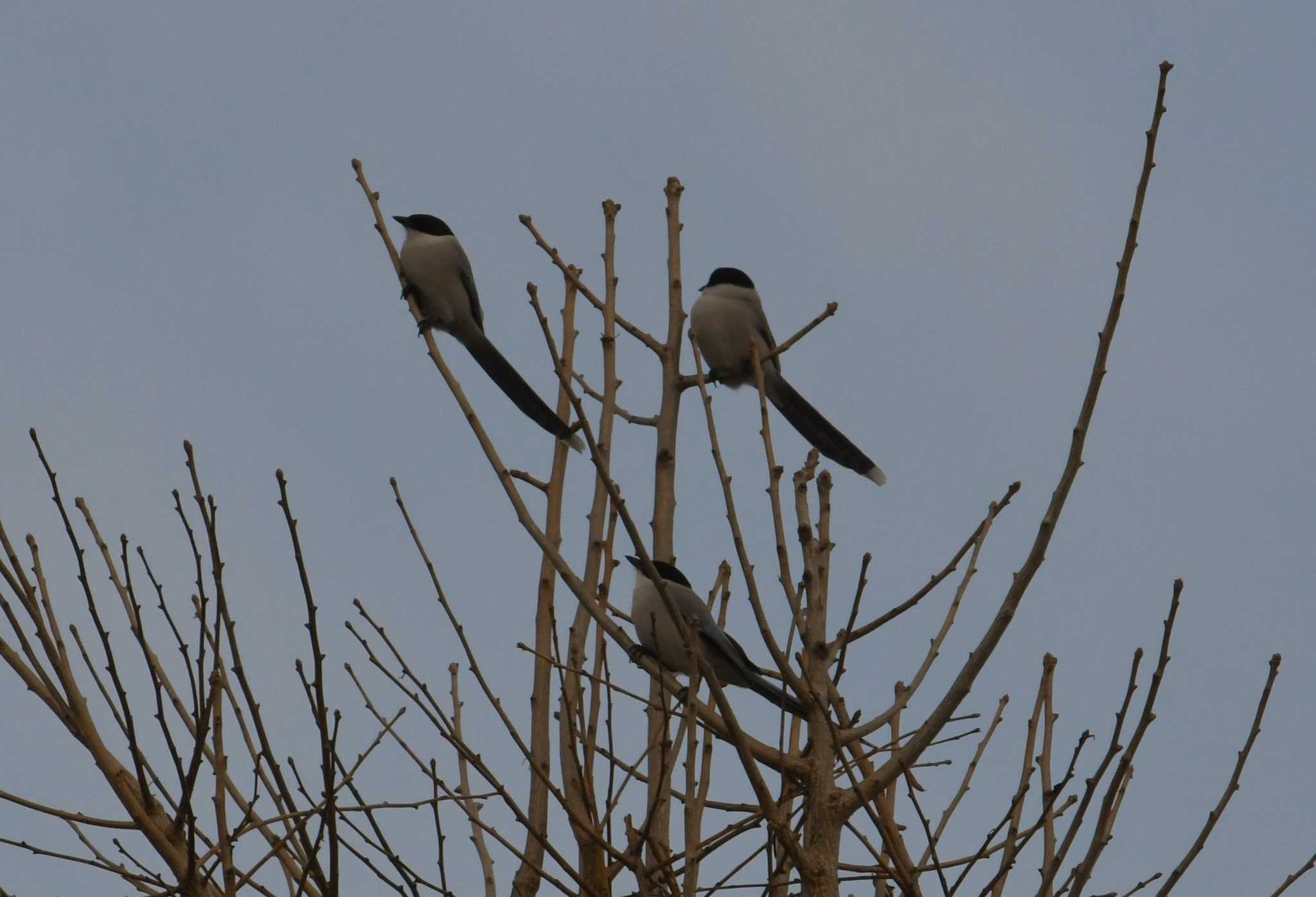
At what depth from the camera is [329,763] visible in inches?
104

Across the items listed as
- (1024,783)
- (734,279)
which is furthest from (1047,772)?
(734,279)

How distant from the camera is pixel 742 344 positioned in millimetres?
6316

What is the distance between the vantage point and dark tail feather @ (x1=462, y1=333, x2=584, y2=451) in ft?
18.5

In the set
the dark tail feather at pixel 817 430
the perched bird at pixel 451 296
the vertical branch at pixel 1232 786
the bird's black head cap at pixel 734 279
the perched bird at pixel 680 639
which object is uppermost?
the bird's black head cap at pixel 734 279

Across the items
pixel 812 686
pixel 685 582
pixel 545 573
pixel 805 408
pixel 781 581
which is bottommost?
pixel 812 686

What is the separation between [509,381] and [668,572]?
1.76 m

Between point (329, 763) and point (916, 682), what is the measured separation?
1317 millimetres

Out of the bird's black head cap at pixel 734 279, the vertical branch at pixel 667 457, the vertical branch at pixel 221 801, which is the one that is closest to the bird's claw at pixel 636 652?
the vertical branch at pixel 667 457

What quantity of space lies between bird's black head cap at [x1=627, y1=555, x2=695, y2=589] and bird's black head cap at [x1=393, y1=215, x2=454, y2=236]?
1.89 metres

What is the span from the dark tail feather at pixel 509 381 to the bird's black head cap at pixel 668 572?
651 millimetres

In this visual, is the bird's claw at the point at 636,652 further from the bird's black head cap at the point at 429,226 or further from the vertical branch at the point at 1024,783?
the bird's black head cap at the point at 429,226

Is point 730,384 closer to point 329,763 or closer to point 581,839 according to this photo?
point 581,839

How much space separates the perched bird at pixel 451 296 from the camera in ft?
19.1

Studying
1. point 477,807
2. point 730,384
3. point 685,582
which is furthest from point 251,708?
point 730,384
